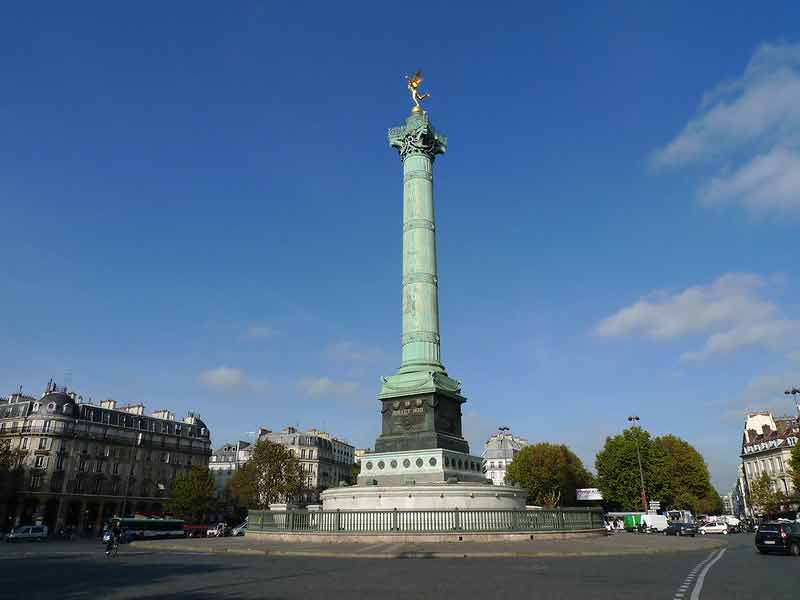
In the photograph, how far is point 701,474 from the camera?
72.4 m

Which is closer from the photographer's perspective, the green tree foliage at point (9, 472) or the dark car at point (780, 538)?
the dark car at point (780, 538)

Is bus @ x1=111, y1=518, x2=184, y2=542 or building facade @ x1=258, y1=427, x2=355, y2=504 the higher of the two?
building facade @ x1=258, y1=427, x2=355, y2=504

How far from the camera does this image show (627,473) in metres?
69.9

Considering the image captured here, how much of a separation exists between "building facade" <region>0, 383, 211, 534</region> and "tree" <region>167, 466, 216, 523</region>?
7.02 meters

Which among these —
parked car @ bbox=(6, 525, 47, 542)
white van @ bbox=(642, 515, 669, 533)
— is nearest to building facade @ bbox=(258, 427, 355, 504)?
parked car @ bbox=(6, 525, 47, 542)

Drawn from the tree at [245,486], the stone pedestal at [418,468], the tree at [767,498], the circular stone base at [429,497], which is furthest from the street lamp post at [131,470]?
the tree at [767,498]

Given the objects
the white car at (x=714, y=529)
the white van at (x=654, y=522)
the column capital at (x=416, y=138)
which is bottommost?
the white car at (x=714, y=529)

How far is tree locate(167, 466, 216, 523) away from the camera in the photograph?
66.9 m

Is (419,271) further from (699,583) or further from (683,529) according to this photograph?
(683,529)

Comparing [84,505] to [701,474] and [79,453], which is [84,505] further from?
[701,474]

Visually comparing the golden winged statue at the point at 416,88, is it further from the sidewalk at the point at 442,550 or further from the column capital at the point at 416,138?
the sidewalk at the point at 442,550

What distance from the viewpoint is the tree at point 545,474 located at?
74438 mm

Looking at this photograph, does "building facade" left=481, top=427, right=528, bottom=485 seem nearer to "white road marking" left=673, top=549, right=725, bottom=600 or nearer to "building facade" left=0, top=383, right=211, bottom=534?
"building facade" left=0, top=383, right=211, bottom=534

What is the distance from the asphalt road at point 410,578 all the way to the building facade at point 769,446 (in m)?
78.6
